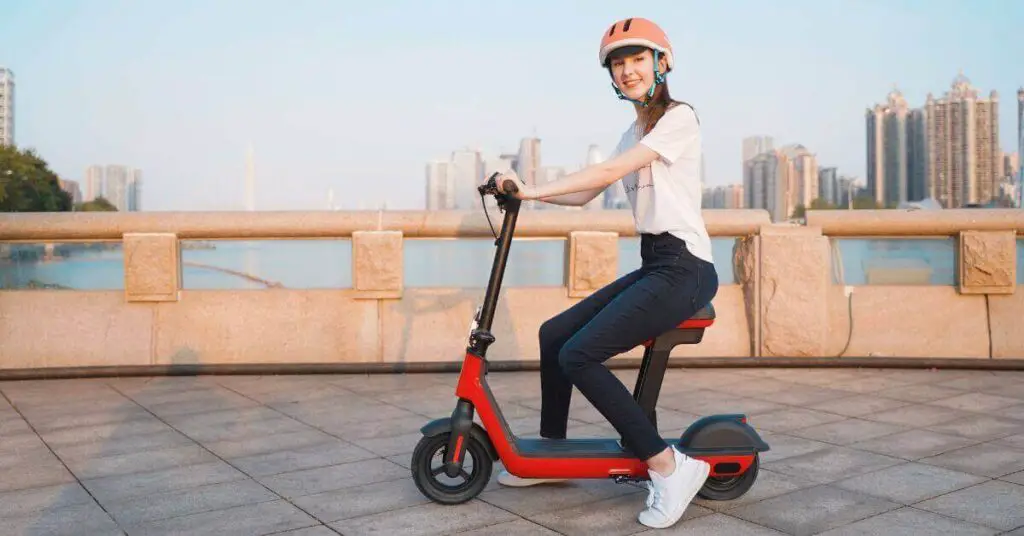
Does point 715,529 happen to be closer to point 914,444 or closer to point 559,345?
point 559,345

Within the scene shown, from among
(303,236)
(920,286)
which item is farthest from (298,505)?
(920,286)

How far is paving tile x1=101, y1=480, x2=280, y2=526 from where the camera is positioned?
3.70 m

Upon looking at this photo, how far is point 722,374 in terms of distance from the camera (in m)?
7.37

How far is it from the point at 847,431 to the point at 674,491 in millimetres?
Answer: 2048

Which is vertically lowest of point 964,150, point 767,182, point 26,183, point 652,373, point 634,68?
point 652,373

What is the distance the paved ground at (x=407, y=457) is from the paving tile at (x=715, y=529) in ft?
0.04

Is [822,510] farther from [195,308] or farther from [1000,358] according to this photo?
[195,308]

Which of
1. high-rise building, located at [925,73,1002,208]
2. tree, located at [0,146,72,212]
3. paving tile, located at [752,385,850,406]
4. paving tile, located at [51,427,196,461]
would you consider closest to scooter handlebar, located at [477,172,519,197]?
paving tile, located at [51,427,196,461]

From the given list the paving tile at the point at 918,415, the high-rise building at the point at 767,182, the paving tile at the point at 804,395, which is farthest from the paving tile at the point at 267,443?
the high-rise building at the point at 767,182

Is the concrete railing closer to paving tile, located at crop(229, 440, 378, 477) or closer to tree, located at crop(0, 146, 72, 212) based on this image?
paving tile, located at crop(229, 440, 378, 477)

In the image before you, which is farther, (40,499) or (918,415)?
(918,415)

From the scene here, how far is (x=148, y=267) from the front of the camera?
24.5 feet

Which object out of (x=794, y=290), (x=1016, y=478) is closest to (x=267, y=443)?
(x=1016, y=478)

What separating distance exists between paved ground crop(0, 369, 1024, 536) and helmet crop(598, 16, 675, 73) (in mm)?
1719
